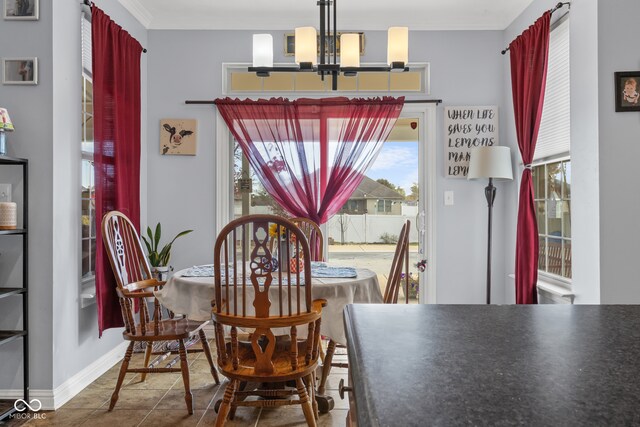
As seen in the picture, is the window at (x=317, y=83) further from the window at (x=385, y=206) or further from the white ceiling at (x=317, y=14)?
the window at (x=385, y=206)

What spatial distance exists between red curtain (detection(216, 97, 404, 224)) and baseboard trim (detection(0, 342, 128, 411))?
5.86ft

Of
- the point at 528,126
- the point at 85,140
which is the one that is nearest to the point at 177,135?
the point at 85,140

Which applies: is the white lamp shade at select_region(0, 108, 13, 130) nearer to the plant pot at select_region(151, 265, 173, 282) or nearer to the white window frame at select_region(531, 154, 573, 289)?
the plant pot at select_region(151, 265, 173, 282)

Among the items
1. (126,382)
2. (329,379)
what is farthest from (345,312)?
(126,382)

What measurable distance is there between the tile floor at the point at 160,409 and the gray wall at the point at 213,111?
1.26 m

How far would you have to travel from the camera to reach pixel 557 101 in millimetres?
3098

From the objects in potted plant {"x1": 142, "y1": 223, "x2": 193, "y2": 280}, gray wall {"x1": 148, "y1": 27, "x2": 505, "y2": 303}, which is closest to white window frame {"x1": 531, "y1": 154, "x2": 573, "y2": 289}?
gray wall {"x1": 148, "y1": 27, "x2": 505, "y2": 303}

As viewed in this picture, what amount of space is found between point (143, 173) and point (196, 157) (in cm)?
46

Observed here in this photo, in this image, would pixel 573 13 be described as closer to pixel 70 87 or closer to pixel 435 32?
pixel 435 32

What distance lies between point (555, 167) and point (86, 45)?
10.8 ft

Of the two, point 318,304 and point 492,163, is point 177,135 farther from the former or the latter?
point 492,163

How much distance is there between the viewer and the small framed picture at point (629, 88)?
2.51 meters

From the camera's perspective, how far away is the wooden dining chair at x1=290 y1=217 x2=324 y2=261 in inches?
133

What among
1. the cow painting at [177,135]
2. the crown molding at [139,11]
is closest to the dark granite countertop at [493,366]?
the cow painting at [177,135]
